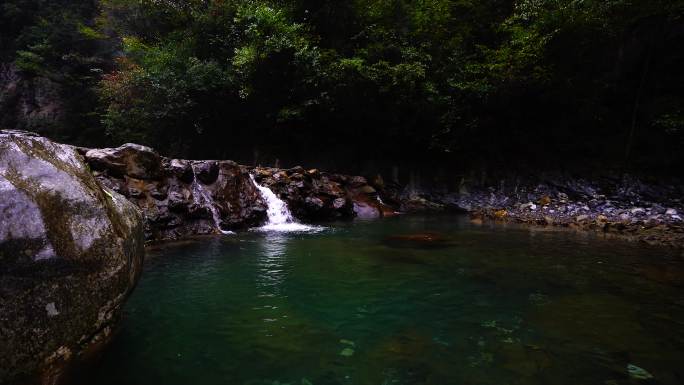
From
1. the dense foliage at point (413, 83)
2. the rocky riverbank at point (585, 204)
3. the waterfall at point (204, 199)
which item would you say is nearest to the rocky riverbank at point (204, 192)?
the waterfall at point (204, 199)

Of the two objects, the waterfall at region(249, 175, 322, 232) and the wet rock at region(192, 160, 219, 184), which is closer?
the wet rock at region(192, 160, 219, 184)

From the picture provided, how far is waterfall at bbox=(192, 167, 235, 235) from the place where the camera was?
10.3 metres

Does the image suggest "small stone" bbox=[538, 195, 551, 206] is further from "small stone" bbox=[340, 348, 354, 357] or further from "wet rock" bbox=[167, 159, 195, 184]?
"small stone" bbox=[340, 348, 354, 357]

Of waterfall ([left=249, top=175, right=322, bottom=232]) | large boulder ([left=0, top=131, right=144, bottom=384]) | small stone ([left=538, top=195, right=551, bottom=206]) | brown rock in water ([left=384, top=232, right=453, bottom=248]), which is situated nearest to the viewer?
large boulder ([left=0, top=131, right=144, bottom=384])

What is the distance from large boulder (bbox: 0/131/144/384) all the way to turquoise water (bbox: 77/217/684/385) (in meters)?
0.42

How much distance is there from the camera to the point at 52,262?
2482mm

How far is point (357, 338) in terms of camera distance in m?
3.51

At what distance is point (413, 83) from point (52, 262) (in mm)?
14547

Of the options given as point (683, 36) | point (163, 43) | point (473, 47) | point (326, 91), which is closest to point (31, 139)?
point (326, 91)

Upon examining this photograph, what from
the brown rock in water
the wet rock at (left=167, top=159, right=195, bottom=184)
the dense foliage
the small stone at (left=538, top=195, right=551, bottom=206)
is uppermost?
the dense foliage

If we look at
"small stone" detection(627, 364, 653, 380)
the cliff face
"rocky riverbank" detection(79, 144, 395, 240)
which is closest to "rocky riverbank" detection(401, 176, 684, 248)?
"rocky riverbank" detection(79, 144, 395, 240)

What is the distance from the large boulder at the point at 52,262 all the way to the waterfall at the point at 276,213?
829 cm

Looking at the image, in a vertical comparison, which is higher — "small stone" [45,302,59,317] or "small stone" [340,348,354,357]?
"small stone" [45,302,59,317]

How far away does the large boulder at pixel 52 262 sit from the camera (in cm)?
232
